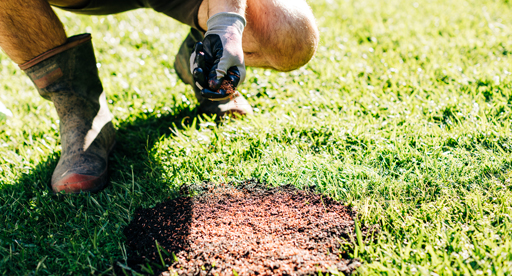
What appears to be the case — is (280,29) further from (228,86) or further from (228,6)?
(228,86)

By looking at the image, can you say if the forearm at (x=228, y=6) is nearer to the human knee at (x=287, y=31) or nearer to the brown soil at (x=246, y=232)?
the human knee at (x=287, y=31)

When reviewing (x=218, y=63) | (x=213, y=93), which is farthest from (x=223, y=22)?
(x=213, y=93)

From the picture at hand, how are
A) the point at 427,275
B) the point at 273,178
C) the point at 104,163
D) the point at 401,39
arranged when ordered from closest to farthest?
the point at 427,275 → the point at 273,178 → the point at 104,163 → the point at 401,39

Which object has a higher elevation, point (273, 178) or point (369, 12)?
point (369, 12)

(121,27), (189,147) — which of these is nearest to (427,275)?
(189,147)

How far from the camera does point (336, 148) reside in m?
2.10

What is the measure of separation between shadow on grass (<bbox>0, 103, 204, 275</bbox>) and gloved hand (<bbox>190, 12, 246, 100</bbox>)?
616 millimetres

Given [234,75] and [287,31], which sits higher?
[287,31]

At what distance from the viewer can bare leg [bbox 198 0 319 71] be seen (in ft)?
6.81

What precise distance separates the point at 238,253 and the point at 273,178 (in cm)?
54

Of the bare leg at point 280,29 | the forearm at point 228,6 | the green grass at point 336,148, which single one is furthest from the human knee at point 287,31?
the green grass at point 336,148

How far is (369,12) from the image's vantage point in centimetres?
412

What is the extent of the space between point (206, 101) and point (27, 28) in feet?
3.59

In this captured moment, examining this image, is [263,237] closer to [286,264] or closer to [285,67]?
[286,264]
